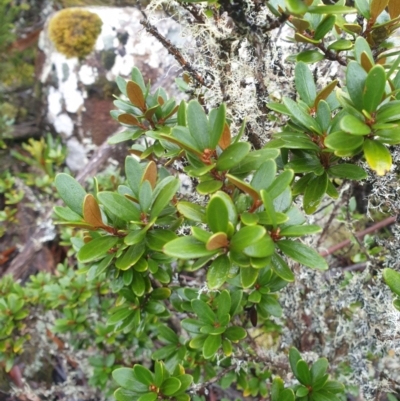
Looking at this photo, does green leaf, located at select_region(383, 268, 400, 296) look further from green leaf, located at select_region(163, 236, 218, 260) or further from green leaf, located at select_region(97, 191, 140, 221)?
green leaf, located at select_region(97, 191, 140, 221)

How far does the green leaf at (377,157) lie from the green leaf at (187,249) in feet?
0.85

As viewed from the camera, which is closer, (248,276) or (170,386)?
(248,276)

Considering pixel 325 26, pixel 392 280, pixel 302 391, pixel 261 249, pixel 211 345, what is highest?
pixel 325 26

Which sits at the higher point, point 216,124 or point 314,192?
point 216,124

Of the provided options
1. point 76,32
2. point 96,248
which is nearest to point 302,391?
point 96,248

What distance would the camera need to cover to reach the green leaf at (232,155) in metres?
0.60

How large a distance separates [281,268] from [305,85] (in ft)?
Result: 1.07

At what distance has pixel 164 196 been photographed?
66cm

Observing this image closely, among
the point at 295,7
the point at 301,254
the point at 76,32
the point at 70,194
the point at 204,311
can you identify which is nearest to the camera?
the point at 295,7

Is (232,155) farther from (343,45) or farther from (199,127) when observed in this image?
(343,45)

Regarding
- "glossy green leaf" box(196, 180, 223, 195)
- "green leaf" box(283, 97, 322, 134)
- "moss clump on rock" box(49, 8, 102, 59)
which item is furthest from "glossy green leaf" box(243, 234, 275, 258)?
"moss clump on rock" box(49, 8, 102, 59)

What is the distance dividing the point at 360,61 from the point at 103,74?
2008mm

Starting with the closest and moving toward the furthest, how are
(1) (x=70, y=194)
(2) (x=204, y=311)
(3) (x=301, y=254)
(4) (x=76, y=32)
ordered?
1. (3) (x=301, y=254)
2. (1) (x=70, y=194)
3. (2) (x=204, y=311)
4. (4) (x=76, y=32)

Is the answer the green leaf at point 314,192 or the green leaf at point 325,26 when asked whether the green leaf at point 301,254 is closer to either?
the green leaf at point 314,192
